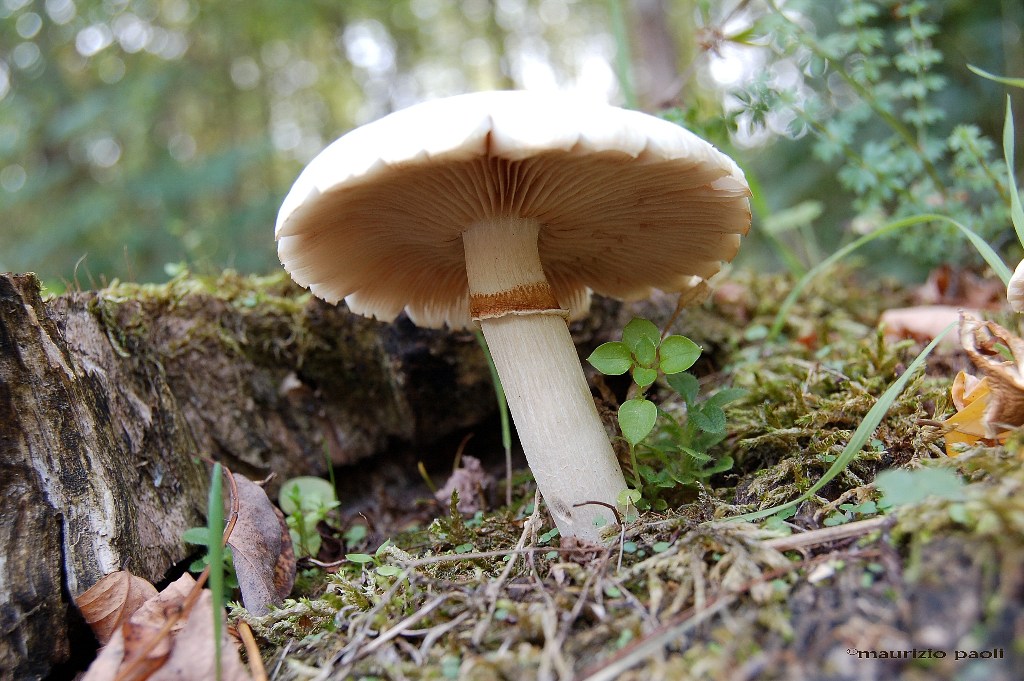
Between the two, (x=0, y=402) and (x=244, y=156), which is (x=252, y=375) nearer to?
(x=0, y=402)

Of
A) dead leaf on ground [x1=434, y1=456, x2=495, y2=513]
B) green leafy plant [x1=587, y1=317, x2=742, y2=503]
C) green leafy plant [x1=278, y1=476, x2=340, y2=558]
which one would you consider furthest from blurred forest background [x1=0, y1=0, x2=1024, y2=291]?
dead leaf on ground [x1=434, y1=456, x2=495, y2=513]

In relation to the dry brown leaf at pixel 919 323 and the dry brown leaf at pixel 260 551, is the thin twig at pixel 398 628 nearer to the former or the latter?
the dry brown leaf at pixel 260 551

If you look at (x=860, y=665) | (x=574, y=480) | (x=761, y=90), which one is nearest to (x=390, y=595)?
(x=574, y=480)

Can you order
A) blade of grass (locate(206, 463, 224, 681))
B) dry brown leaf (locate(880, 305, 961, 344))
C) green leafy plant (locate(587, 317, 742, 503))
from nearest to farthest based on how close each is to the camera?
blade of grass (locate(206, 463, 224, 681)) → green leafy plant (locate(587, 317, 742, 503)) → dry brown leaf (locate(880, 305, 961, 344))

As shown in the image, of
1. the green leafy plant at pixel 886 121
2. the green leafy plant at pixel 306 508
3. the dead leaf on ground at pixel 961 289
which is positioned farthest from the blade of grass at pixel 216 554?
the dead leaf on ground at pixel 961 289

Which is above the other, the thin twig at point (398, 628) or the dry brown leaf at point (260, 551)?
the dry brown leaf at point (260, 551)

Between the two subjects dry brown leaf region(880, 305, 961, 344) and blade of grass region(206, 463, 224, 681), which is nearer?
blade of grass region(206, 463, 224, 681)

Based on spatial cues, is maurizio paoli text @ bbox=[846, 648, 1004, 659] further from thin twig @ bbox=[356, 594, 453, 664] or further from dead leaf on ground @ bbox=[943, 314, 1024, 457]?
thin twig @ bbox=[356, 594, 453, 664]
